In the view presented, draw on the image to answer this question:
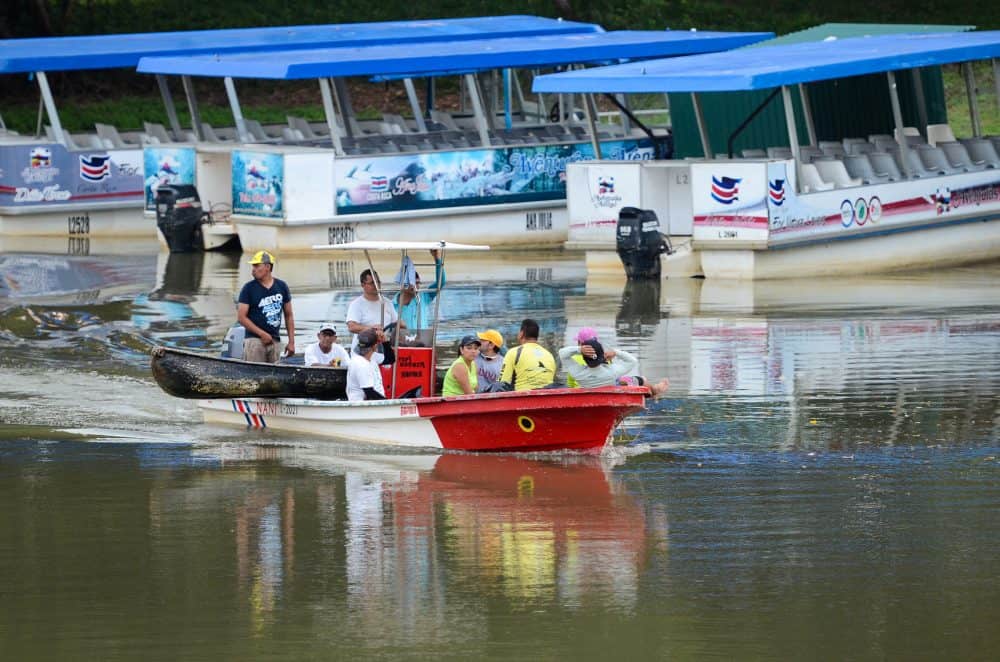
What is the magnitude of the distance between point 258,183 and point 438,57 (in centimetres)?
354

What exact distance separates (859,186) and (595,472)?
12264mm

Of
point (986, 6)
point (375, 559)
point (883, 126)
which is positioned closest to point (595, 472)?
point (375, 559)

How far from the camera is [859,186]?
24781 millimetres

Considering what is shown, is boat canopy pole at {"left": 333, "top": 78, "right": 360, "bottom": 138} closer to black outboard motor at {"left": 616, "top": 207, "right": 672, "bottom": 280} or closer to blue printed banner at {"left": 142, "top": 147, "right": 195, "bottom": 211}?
blue printed banner at {"left": 142, "top": 147, "right": 195, "bottom": 211}

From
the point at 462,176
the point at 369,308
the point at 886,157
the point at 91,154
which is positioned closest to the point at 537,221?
the point at 462,176

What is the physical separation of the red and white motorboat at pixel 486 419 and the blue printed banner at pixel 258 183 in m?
12.3

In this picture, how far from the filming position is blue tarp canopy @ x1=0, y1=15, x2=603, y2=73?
103 ft

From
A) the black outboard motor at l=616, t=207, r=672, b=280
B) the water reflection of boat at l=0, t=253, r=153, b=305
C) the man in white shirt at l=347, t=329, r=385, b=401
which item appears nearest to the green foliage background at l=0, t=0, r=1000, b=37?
the water reflection of boat at l=0, t=253, r=153, b=305

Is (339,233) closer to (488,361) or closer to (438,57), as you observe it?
(438,57)

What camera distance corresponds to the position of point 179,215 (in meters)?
28.8

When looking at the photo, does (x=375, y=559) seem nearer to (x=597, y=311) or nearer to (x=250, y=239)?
(x=597, y=311)

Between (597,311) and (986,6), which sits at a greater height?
(986,6)

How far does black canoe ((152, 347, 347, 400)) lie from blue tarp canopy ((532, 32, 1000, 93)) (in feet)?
31.9

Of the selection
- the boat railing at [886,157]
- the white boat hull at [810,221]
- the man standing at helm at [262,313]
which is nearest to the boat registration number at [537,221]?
the boat railing at [886,157]
